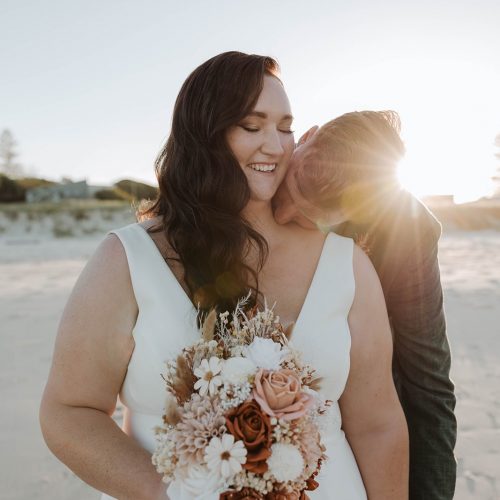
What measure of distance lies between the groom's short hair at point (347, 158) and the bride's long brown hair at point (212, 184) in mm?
361

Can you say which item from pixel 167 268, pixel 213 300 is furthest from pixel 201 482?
pixel 167 268

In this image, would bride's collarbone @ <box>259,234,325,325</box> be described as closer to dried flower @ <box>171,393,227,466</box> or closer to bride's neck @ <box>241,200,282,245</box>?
bride's neck @ <box>241,200,282,245</box>

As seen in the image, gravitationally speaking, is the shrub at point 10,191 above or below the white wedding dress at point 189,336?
below

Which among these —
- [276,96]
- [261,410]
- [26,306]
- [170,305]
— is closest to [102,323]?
[170,305]

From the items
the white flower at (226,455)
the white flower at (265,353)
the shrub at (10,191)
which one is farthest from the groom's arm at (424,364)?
the shrub at (10,191)

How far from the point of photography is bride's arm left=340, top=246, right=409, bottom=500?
2.77 metres

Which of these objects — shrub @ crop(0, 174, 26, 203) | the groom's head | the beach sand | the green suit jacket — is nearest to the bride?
the groom's head

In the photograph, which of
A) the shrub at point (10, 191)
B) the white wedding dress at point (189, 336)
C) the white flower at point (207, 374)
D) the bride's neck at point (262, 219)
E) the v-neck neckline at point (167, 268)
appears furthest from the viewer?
the shrub at point (10, 191)

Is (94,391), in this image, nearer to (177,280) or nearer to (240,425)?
(177,280)

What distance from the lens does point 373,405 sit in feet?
9.19

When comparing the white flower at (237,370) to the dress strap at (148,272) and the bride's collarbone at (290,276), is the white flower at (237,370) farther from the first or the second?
the bride's collarbone at (290,276)

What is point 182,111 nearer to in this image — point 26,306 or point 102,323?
point 102,323

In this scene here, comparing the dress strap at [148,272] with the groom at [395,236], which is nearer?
the dress strap at [148,272]

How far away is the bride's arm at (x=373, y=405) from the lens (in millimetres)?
2773
